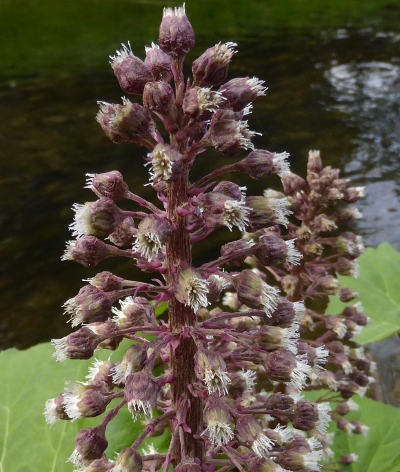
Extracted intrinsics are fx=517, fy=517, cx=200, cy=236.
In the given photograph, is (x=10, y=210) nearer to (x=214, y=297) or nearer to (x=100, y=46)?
(x=214, y=297)

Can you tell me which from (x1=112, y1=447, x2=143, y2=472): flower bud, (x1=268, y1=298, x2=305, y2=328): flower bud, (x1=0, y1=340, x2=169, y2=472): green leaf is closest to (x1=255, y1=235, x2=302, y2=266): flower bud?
(x1=268, y1=298, x2=305, y2=328): flower bud

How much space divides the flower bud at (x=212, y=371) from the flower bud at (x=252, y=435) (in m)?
0.18

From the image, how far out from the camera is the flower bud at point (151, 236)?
145 cm

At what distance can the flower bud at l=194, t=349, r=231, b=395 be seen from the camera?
149 centimetres

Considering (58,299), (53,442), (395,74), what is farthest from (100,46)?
(53,442)

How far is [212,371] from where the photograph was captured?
1491 millimetres

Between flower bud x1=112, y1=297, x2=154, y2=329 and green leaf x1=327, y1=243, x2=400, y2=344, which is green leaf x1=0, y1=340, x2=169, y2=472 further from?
green leaf x1=327, y1=243, x2=400, y2=344

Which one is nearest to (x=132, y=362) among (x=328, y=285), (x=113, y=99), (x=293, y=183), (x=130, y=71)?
(x=130, y=71)

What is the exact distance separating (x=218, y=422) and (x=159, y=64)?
108 cm

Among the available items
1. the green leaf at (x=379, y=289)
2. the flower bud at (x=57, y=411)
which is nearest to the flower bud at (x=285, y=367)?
the flower bud at (x=57, y=411)

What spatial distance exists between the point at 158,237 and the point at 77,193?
5.48 metres

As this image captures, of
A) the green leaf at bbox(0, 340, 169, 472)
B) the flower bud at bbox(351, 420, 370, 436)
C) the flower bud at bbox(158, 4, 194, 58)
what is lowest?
the flower bud at bbox(351, 420, 370, 436)

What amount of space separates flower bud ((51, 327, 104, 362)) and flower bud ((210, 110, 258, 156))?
71 centimetres

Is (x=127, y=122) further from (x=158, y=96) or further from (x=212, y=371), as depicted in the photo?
(x=212, y=371)
